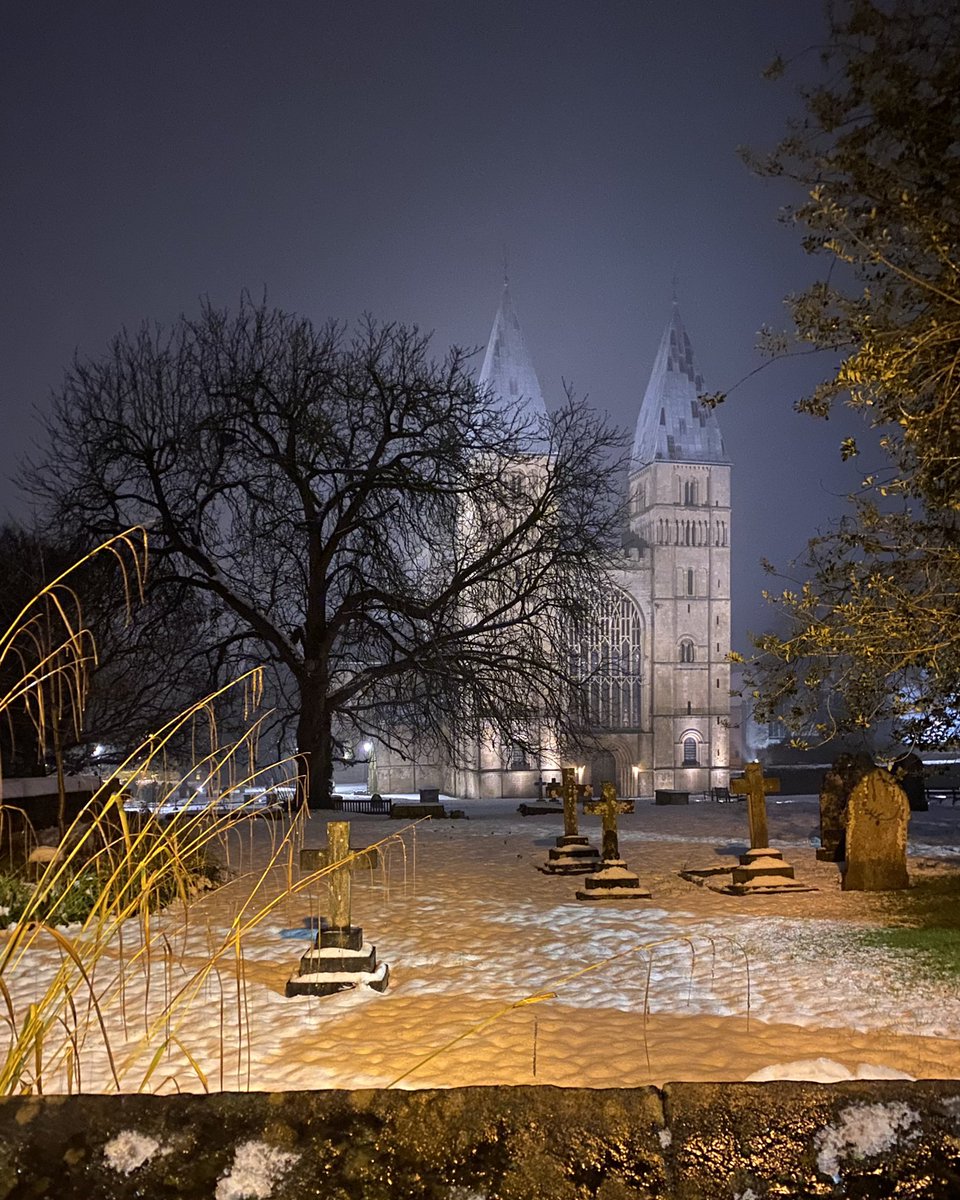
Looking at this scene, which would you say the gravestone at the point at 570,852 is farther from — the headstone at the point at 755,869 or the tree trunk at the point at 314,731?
the tree trunk at the point at 314,731

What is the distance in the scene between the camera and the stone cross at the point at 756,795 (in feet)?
37.0

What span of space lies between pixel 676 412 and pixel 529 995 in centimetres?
6834

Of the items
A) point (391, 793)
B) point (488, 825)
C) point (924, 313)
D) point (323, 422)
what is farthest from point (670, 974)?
point (391, 793)

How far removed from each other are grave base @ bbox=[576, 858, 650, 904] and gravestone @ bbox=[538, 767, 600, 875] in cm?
133

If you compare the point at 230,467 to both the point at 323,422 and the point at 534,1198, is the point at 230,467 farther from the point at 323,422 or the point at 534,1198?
the point at 534,1198

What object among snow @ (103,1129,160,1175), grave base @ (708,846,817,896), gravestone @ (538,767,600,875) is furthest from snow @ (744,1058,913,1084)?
gravestone @ (538,767,600,875)

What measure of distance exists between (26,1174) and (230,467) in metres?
18.7

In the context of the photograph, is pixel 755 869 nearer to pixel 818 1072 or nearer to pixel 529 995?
pixel 529 995

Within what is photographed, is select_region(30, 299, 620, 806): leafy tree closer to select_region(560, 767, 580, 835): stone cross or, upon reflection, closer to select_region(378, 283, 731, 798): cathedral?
select_region(560, 767, 580, 835): stone cross

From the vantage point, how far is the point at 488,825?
18.3 meters


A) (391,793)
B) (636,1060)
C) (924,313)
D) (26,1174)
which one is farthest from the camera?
(391,793)

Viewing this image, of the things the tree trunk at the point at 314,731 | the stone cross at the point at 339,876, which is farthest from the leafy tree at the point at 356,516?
the stone cross at the point at 339,876

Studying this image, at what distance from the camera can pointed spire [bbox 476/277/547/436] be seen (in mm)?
59625

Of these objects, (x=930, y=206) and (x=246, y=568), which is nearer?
(x=930, y=206)
